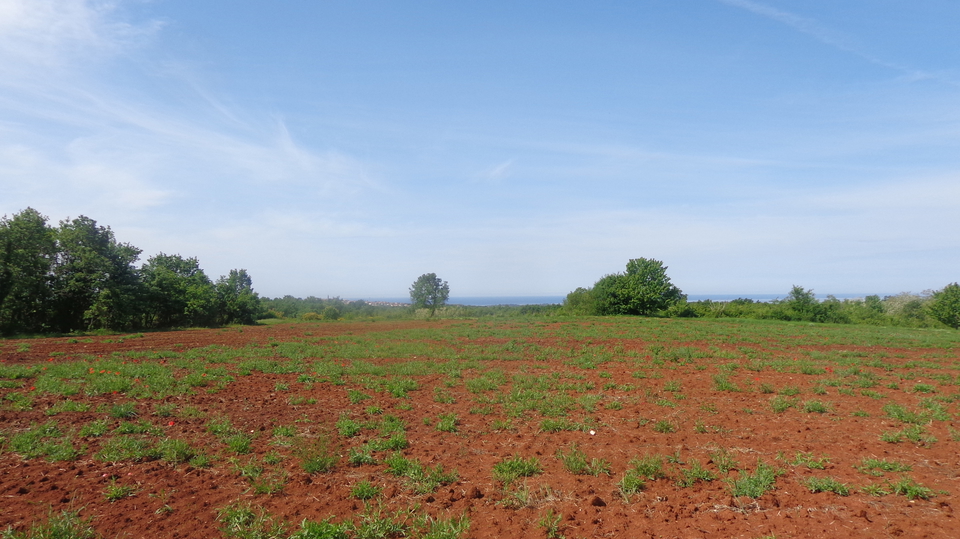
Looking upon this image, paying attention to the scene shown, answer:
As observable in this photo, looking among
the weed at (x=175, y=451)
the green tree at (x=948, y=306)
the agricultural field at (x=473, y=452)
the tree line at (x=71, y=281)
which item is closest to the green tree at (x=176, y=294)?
the tree line at (x=71, y=281)

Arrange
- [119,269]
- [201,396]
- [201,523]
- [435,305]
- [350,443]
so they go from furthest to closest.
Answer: [435,305]
[119,269]
[201,396]
[350,443]
[201,523]

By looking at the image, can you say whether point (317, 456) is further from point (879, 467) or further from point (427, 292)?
point (427, 292)

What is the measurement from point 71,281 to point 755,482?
35530mm

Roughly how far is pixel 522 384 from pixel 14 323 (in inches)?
1265

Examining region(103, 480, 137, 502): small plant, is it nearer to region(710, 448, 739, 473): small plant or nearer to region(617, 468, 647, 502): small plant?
region(617, 468, 647, 502): small plant

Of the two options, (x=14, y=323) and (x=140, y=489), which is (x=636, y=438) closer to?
(x=140, y=489)

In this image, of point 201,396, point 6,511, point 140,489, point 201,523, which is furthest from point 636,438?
point 201,396

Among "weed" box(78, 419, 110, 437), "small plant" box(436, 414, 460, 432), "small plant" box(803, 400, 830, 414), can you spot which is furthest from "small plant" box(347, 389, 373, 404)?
"small plant" box(803, 400, 830, 414)

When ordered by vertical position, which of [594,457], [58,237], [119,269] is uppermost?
[58,237]

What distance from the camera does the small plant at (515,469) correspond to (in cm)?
566

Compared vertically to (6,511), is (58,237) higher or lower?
higher

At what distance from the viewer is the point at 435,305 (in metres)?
62.9

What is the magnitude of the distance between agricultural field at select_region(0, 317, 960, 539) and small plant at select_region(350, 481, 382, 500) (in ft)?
0.05

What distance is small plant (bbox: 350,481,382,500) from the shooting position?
512cm
